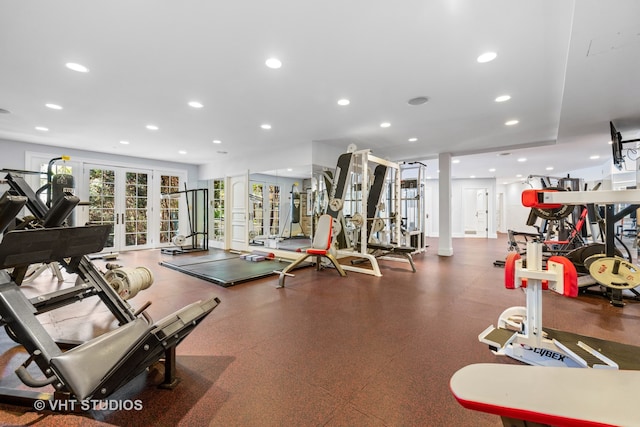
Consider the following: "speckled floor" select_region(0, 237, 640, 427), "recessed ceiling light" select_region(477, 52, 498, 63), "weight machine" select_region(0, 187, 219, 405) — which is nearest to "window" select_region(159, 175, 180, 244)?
"speckled floor" select_region(0, 237, 640, 427)

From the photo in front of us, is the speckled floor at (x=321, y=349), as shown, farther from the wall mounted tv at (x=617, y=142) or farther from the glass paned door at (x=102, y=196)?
the glass paned door at (x=102, y=196)

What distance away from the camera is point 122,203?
295 inches

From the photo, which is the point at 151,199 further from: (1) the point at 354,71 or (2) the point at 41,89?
(1) the point at 354,71

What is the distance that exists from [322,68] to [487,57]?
1.56 m

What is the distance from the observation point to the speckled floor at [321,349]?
5.08 feet

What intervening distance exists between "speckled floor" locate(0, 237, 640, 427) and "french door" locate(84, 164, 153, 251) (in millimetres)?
3238

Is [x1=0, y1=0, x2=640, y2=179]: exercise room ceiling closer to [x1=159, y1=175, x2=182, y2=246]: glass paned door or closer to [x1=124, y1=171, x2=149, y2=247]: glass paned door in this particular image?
[x1=124, y1=171, x2=149, y2=247]: glass paned door

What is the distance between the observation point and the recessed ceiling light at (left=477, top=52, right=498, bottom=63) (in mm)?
2576

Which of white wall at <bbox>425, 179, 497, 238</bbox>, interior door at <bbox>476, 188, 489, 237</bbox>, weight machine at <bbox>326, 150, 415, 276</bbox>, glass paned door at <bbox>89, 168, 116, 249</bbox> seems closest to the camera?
weight machine at <bbox>326, 150, 415, 276</bbox>

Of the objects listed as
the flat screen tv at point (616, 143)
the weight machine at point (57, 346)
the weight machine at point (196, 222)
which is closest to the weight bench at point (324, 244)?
the weight machine at point (57, 346)

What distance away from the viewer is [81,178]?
6848 millimetres

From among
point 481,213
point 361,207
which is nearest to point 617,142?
point 361,207

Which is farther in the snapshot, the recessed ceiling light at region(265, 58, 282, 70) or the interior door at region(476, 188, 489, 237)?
the interior door at region(476, 188, 489, 237)

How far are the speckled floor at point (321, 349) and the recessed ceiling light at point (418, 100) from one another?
256cm
